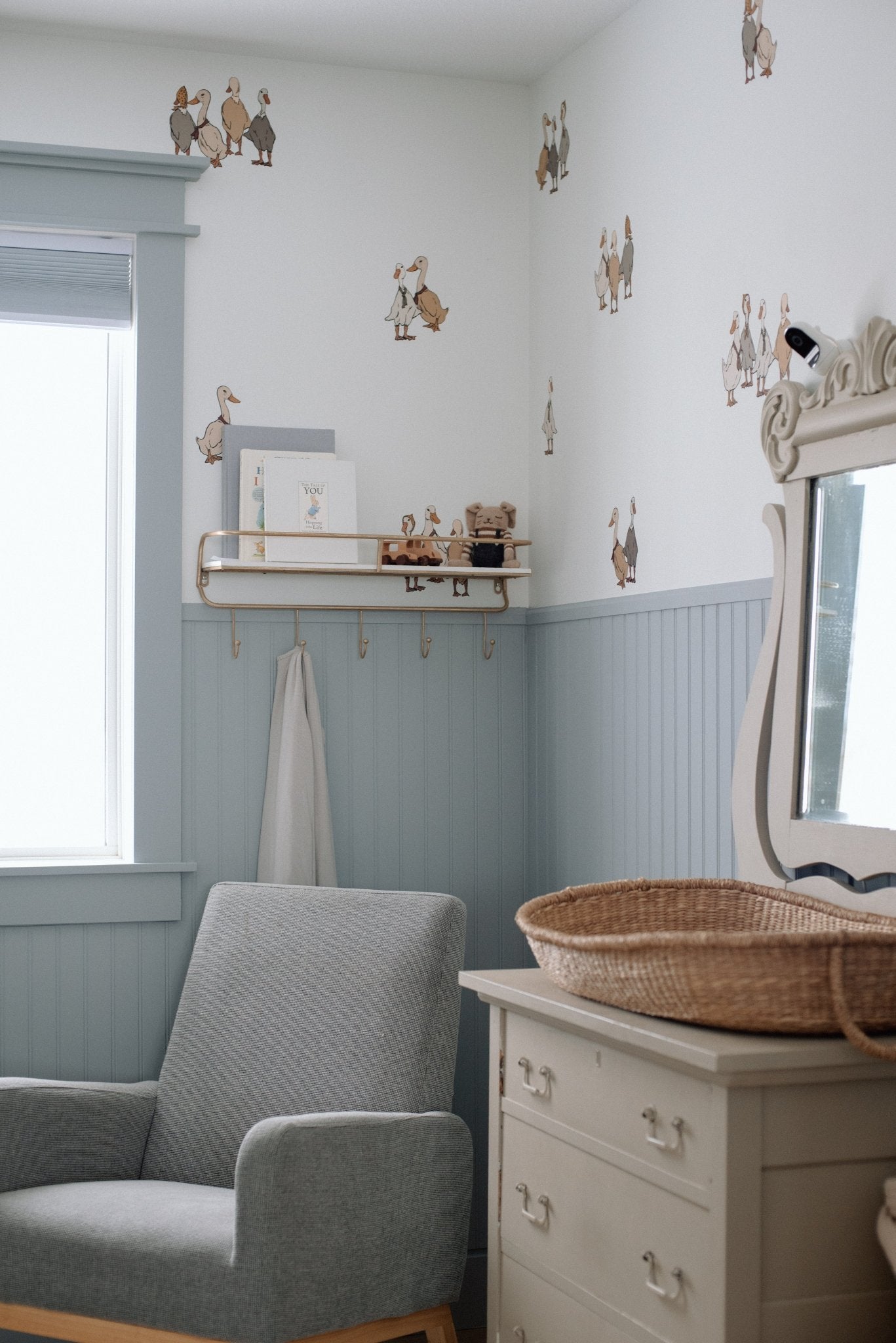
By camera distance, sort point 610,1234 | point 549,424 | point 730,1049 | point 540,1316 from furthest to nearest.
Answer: point 549,424 → point 540,1316 → point 610,1234 → point 730,1049

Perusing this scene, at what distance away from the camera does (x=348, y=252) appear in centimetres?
289

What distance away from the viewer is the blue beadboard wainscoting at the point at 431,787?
2.53 meters

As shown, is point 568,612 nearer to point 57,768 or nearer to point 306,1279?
point 57,768

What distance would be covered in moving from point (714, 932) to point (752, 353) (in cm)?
95

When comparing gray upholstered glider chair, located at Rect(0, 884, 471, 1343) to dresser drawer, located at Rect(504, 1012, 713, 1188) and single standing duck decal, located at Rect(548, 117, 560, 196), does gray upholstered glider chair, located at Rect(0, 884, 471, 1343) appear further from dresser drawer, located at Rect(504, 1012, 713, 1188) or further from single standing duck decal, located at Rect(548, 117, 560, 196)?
single standing duck decal, located at Rect(548, 117, 560, 196)

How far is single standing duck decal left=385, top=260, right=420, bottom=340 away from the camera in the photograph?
292cm

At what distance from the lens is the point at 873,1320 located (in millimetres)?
1411

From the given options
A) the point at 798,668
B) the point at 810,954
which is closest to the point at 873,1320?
the point at 810,954

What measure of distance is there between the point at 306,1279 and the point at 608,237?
1.92 meters

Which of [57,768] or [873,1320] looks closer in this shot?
[873,1320]

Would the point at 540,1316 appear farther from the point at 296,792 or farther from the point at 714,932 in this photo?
the point at 296,792

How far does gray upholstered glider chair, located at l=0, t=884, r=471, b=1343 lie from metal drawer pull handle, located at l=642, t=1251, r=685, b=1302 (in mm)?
660

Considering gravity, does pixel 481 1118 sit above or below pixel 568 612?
below

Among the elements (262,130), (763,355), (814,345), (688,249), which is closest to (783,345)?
(763,355)
